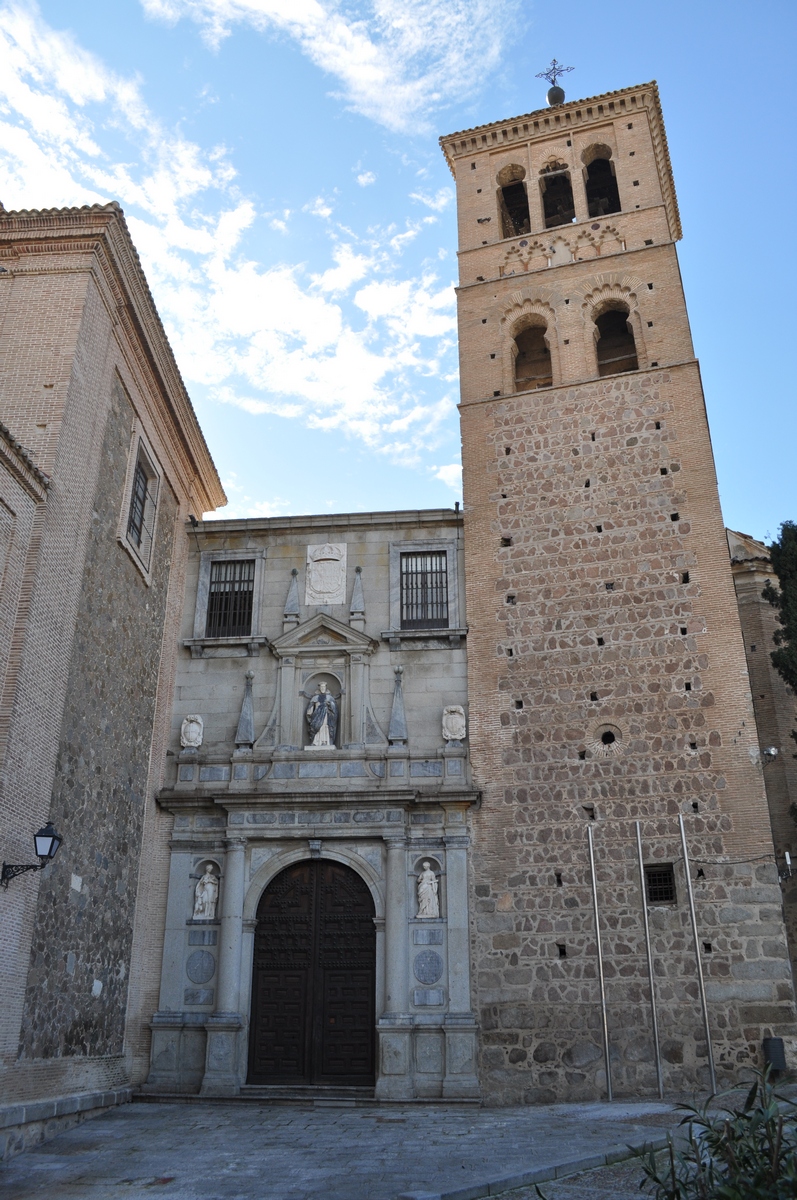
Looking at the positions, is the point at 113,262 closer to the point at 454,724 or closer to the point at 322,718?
the point at 322,718

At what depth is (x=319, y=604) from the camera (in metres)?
16.6

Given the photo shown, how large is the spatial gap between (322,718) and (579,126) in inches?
535

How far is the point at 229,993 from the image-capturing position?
1401cm

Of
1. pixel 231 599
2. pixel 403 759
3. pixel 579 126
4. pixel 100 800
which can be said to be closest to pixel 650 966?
pixel 403 759

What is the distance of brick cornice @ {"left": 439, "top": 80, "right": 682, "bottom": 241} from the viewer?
806 inches

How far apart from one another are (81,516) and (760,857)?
996cm

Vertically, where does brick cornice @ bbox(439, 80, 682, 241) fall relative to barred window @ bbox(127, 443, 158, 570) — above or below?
above

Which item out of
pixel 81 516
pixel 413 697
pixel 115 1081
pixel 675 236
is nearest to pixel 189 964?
pixel 115 1081

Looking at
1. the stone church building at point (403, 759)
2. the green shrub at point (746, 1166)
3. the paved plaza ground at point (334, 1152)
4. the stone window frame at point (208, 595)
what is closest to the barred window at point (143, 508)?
the stone church building at point (403, 759)

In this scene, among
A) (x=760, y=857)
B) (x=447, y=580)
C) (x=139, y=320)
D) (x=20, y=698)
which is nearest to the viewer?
(x=20, y=698)

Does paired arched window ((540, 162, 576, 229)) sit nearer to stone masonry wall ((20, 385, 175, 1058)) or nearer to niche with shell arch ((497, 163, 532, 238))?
niche with shell arch ((497, 163, 532, 238))

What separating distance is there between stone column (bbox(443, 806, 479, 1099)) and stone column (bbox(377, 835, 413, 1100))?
1.78 ft

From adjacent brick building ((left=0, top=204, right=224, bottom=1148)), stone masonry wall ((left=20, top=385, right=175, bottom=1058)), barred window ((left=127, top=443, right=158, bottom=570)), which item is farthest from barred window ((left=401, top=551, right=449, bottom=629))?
barred window ((left=127, top=443, right=158, bottom=570))

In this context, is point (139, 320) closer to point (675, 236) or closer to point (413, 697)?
point (413, 697)
